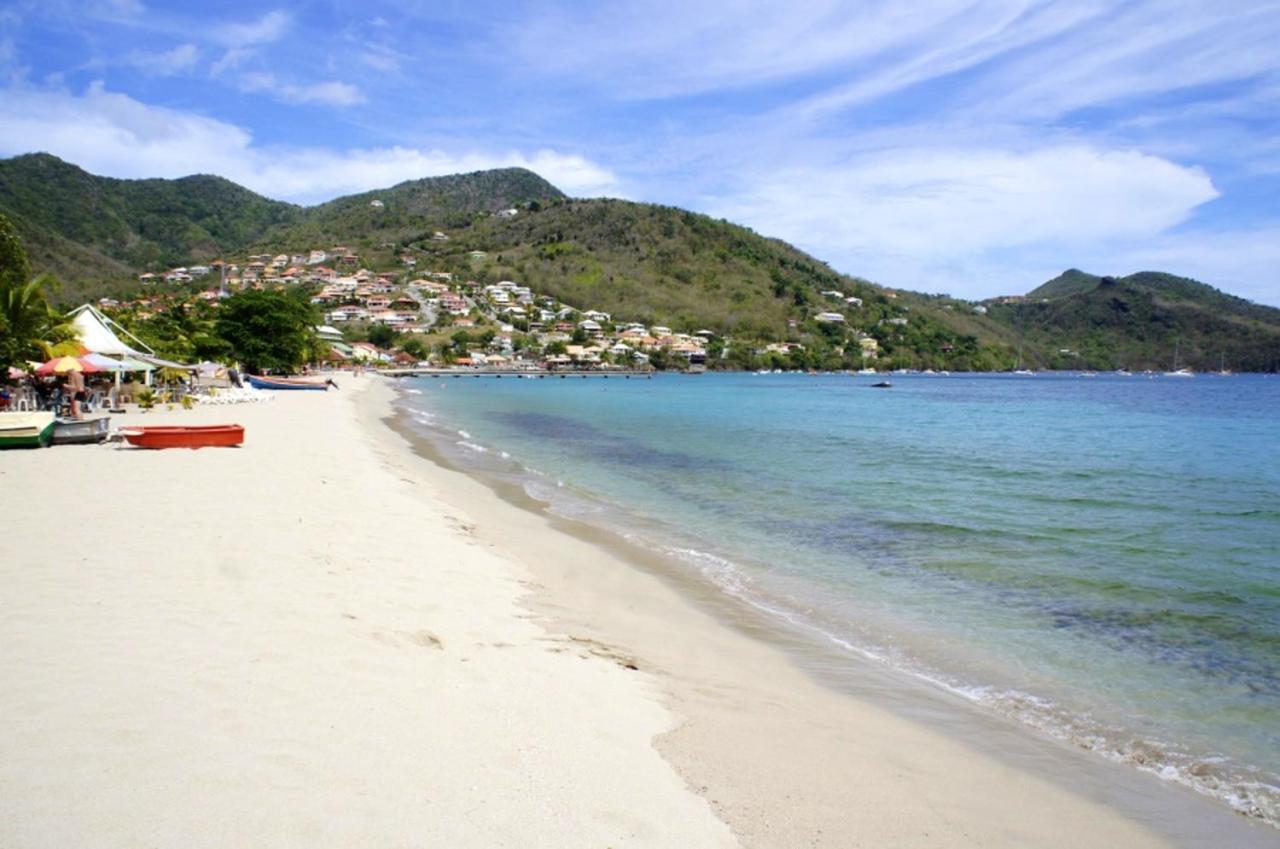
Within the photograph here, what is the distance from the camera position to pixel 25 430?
1403 cm

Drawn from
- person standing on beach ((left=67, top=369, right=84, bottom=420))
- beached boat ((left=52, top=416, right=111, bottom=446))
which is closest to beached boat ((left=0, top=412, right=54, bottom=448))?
beached boat ((left=52, top=416, right=111, bottom=446))

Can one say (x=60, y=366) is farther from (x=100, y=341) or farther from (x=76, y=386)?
(x=100, y=341)

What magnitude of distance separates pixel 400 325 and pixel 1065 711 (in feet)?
404

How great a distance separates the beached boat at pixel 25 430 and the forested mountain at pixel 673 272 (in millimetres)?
136204

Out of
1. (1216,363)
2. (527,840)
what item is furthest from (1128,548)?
(1216,363)

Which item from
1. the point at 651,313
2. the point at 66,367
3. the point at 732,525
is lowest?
the point at 732,525

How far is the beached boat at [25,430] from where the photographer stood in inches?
547

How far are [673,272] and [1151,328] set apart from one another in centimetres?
9751

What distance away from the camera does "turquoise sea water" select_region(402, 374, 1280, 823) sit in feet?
19.0

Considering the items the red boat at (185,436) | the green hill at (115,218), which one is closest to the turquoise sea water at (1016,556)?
the red boat at (185,436)

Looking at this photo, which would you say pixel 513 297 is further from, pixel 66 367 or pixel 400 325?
pixel 66 367

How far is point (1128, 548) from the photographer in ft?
36.0

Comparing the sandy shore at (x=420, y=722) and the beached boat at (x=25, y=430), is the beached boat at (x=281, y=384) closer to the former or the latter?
the beached boat at (x=25, y=430)

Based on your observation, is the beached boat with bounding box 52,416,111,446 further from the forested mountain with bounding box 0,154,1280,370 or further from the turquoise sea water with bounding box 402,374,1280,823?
the forested mountain with bounding box 0,154,1280,370
